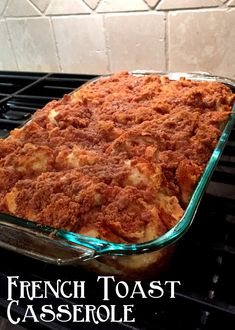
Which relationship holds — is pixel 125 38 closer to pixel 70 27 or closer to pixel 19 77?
pixel 70 27

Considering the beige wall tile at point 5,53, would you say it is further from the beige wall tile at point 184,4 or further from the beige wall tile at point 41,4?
the beige wall tile at point 184,4

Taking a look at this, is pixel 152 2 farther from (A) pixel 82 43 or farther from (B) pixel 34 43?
(B) pixel 34 43

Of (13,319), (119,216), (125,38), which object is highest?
(125,38)

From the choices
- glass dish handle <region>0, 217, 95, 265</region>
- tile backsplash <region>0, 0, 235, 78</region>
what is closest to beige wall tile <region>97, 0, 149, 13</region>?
tile backsplash <region>0, 0, 235, 78</region>

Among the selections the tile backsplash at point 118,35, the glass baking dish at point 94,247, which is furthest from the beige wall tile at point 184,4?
the glass baking dish at point 94,247

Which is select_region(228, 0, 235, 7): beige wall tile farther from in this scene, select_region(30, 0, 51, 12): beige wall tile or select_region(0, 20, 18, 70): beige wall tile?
select_region(0, 20, 18, 70): beige wall tile

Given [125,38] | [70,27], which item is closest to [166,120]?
[125,38]

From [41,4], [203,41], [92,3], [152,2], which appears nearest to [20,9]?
[41,4]
